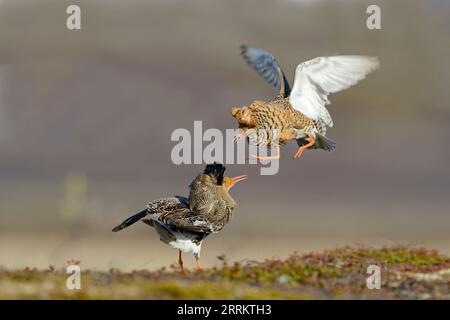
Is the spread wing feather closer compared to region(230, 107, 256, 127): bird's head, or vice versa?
region(230, 107, 256, 127): bird's head

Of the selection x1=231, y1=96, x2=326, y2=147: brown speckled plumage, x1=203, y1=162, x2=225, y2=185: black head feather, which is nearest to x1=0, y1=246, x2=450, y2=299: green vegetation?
x1=203, y1=162, x2=225, y2=185: black head feather

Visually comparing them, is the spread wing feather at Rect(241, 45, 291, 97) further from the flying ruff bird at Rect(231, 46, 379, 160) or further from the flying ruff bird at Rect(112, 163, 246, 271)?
the flying ruff bird at Rect(112, 163, 246, 271)

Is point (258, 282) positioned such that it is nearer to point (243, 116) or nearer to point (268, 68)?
point (243, 116)

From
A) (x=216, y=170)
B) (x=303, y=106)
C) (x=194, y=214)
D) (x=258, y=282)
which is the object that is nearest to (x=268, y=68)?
(x=303, y=106)

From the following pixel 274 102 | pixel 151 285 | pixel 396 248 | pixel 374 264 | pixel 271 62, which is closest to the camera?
pixel 151 285

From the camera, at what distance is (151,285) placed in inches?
358

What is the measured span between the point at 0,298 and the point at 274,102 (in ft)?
22.8

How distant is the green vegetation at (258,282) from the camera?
8844 mm

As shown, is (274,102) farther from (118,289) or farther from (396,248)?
(118,289)

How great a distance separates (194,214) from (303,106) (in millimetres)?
3926

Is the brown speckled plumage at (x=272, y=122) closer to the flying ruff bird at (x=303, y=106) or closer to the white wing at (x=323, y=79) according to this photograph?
the flying ruff bird at (x=303, y=106)

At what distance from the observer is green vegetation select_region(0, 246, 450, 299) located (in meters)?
8.84

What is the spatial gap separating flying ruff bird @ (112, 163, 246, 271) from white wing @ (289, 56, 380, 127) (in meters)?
3.01
